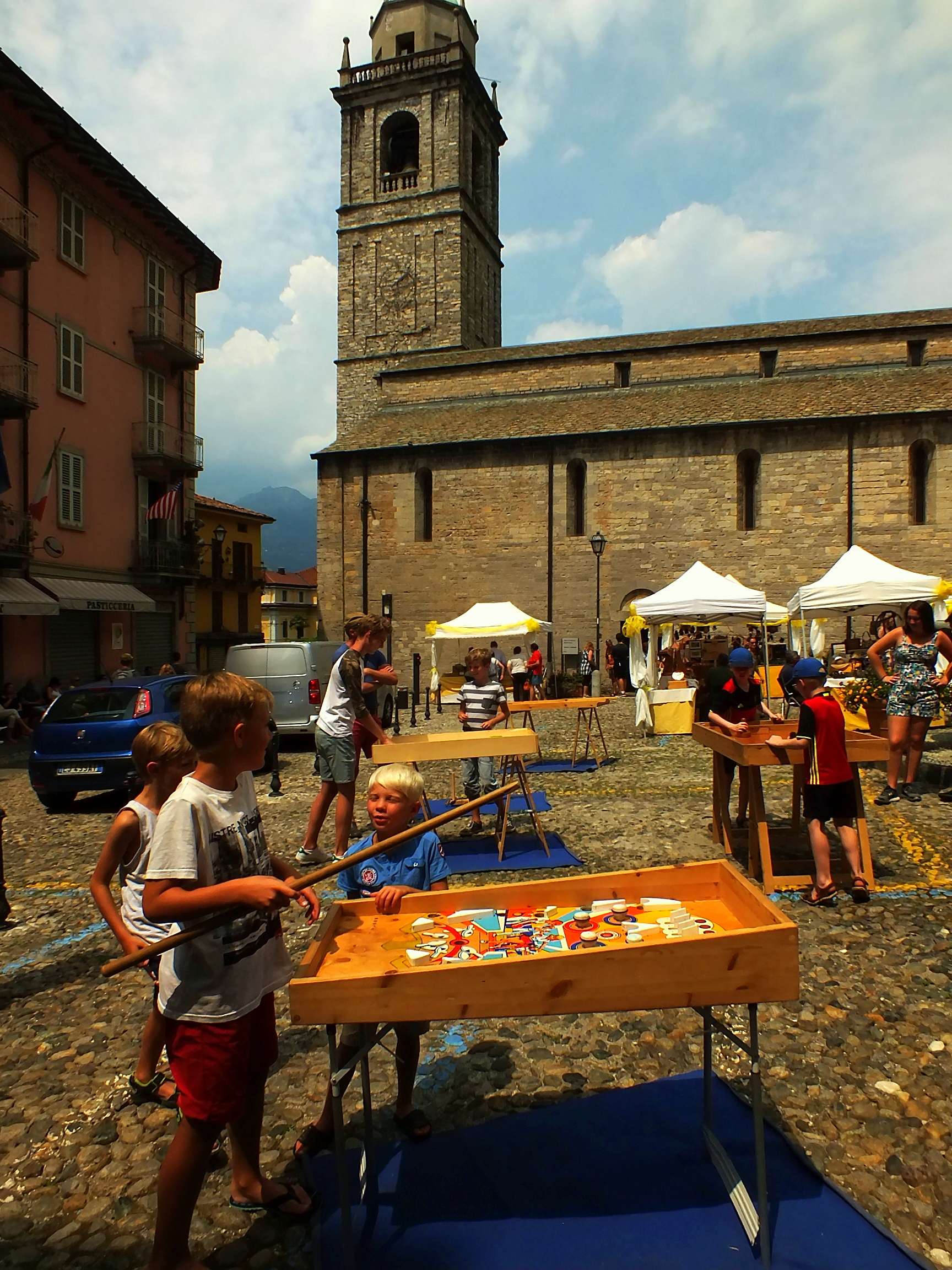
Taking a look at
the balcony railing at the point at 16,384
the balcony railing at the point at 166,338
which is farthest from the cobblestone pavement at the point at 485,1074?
the balcony railing at the point at 166,338

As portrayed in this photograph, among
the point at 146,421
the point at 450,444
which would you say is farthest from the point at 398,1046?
the point at 450,444

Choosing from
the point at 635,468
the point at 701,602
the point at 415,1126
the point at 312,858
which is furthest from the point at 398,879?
the point at 635,468

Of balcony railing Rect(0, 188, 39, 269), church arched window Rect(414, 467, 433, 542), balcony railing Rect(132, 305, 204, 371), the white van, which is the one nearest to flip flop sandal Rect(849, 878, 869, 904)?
the white van

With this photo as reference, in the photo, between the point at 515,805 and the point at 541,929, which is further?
the point at 515,805

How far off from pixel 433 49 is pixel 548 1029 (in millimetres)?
45957

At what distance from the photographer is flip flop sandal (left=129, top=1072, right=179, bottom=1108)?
329 cm

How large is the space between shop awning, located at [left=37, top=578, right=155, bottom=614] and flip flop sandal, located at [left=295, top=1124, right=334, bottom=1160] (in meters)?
18.1

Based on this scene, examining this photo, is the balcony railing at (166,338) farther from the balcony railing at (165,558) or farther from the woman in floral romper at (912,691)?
the woman in floral romper at (912,691)

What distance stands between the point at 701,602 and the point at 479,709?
6.60 m

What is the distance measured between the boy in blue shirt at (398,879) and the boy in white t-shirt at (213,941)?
515 millimetres

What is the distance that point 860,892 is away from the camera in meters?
5.37

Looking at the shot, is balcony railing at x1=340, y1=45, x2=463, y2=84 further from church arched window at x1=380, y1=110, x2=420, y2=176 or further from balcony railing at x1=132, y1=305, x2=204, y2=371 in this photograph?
balcony railing at x1=132, y1=305, x2=204, y2=371

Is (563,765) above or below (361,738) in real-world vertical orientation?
below

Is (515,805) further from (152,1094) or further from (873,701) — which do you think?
(152,1094)
